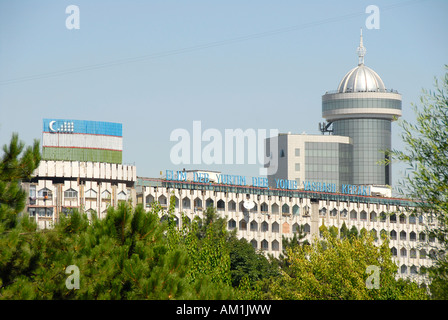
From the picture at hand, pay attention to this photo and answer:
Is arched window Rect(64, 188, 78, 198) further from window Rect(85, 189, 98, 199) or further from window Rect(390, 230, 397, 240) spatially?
window Rect(390, 230, 397, 240)

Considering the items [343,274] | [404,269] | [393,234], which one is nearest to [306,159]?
[393,234]

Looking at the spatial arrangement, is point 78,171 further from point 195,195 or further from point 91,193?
point 195,195

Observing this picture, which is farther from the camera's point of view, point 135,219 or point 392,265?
point 392,265

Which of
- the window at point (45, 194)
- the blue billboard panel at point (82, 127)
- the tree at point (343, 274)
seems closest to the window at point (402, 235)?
the blue billboard panel at point (82, 127)

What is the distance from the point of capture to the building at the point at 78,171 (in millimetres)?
115375

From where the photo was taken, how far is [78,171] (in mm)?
119688

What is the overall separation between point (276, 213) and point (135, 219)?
359ft

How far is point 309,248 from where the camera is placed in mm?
61625

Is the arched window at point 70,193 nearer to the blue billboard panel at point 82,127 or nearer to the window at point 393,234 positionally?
the blue billboard panel at point 82,127

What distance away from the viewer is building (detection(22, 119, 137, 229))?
115375 mm

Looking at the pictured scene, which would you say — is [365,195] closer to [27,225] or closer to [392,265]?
[392,265]

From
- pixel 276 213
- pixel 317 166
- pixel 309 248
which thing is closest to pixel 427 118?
pixel 309 248

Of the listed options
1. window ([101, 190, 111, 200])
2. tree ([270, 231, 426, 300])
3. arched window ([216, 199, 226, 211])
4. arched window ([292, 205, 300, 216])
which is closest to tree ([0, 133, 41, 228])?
tree ([270, 231, 426, 300])
